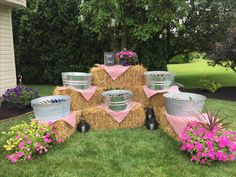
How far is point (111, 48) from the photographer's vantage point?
9586mm

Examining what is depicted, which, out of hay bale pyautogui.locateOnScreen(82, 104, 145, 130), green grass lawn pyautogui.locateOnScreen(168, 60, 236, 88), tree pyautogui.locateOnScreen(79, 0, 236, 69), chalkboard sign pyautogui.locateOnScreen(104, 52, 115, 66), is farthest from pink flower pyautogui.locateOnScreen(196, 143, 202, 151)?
green grass lawn pyautogui.locateOnScreen(168, 60, 236, 88)

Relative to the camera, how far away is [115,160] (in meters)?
3.66

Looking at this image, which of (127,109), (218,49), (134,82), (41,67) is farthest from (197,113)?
(41,67)

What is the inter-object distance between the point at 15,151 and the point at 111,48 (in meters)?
6.38

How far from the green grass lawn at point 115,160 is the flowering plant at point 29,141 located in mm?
107

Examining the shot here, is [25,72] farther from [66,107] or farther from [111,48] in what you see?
[66,107]

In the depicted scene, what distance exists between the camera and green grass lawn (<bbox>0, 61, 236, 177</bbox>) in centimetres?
331

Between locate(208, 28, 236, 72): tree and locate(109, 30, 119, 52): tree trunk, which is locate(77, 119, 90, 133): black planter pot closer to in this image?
locate(109, 30, 119, 52): tree trunk

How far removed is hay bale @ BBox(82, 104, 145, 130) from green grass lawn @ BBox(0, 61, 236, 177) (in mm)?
339

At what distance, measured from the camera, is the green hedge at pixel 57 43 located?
10055 millimetres

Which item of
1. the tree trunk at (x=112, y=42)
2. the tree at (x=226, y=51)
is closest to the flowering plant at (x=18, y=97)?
the tree trunk at (x=112, y=42)

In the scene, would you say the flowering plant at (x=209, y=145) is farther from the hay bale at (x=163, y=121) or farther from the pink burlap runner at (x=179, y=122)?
the hay bale at (x=163, y=121)

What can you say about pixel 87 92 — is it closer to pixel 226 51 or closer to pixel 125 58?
pixel 125 58

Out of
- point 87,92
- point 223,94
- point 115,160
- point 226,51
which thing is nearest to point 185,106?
point 115,160
